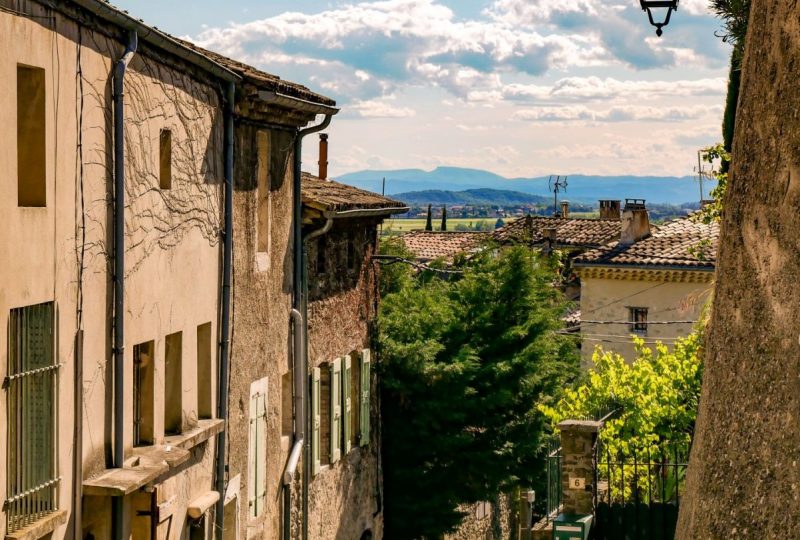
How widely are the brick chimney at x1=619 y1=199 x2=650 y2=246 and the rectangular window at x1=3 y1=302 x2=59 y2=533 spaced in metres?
33.0

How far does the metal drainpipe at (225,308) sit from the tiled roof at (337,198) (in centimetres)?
323

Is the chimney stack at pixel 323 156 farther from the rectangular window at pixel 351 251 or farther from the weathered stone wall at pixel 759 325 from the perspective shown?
the weathered stone wall at pixel 759 325

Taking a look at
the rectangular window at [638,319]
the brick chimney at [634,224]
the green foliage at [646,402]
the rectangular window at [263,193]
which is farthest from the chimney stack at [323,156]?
the brick chimney at [634,224]

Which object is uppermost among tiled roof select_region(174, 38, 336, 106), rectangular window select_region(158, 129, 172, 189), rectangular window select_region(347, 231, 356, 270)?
tiled roof select_region(174, 38, 336, 106)

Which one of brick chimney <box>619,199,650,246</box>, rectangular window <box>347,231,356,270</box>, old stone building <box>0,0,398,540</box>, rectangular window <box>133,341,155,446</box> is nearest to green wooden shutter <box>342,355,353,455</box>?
old stone building <box>0,0,398,540</box>

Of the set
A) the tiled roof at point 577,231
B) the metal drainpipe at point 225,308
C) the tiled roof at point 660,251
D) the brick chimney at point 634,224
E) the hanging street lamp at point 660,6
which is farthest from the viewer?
the tiled roof at point 577,231

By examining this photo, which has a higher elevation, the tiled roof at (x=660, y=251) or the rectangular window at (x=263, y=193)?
the rectangular window at (x=263, y=193)

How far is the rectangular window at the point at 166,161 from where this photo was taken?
12.6m

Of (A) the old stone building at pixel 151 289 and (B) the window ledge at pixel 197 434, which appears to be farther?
(B) the window ledge at pixel 197 434

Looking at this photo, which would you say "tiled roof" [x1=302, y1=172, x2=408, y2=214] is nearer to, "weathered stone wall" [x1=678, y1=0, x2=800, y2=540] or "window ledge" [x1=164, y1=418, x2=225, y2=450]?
"window ledge" [x1=164, y1=418, x2=225, y2=450]

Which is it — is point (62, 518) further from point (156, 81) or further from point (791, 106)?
point (791, 106)

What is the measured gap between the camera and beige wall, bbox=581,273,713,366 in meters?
39.0

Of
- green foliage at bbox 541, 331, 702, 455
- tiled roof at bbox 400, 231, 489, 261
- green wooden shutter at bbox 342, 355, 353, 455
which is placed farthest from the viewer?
tiled roof at bbox 400, 231, 489, 261

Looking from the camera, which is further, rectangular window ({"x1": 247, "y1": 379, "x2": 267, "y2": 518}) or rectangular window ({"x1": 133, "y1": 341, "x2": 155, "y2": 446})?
rectangular window ({"x1": 247, "y1": 379, "x2": 267, "y2": 518})
